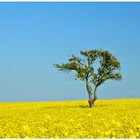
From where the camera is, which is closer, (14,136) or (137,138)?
(137,138)

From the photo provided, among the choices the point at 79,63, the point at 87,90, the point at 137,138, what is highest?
the point at 79,63

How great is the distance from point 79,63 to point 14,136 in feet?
133

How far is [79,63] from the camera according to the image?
62344 millimetres

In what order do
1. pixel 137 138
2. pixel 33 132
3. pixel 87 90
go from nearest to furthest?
1. pixel 137 138
2. pixel 33 132
3. pixel 87 90

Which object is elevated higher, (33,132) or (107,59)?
(107,59)

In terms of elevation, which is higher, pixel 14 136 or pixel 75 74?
pixel 75 74

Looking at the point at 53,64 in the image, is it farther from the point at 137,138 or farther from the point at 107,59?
the point at 137,138

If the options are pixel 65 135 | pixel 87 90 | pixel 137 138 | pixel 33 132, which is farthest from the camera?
pixel 87 90

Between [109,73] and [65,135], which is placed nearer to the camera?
[65,135]

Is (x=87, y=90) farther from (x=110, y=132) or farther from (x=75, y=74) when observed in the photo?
(x=110, y=132)

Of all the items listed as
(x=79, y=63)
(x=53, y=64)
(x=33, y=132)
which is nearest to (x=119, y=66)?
(x=79, y=63)

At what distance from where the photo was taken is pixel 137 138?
20.2 metres

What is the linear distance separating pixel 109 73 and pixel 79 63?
4.71m

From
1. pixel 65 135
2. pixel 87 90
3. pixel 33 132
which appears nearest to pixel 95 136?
pixel 65 135
